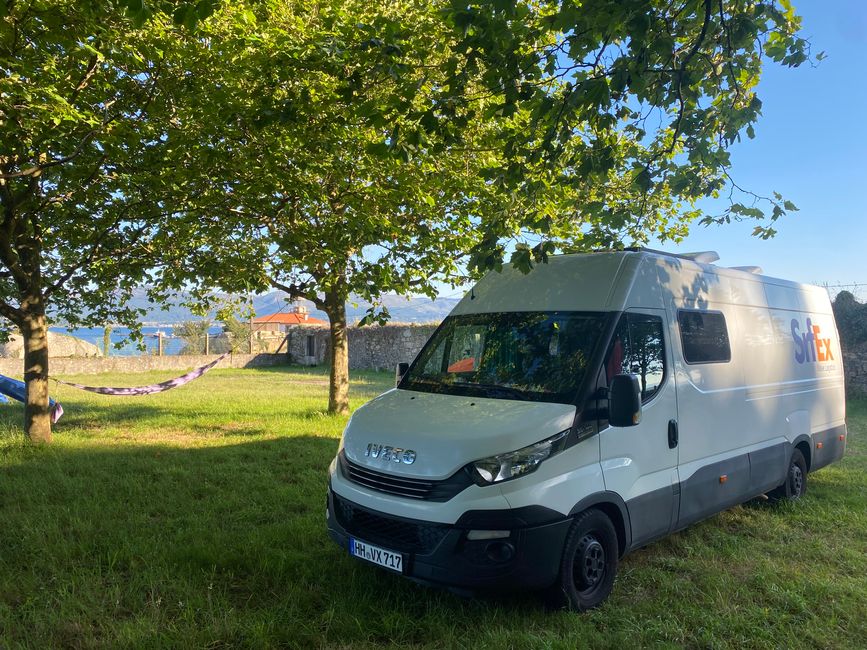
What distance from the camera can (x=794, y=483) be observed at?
6355 mm

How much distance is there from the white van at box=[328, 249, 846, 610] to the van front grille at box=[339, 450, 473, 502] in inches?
0.5

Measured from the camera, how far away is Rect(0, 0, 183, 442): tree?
5875 mm

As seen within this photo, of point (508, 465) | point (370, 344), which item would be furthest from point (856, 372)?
point (370, 344)

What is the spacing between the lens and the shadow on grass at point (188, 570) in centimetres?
358

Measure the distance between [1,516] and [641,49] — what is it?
22.4 feet

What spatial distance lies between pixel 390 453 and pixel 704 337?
2896mm

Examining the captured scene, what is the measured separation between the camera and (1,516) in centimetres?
551

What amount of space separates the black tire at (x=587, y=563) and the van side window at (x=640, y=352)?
948mm

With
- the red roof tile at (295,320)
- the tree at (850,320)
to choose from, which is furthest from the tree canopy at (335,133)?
the red roof tile at (295,320)

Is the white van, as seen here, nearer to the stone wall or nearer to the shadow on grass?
the shadow on grass

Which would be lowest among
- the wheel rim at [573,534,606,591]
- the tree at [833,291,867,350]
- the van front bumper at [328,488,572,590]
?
the wheel rim at [573,534,606,591]

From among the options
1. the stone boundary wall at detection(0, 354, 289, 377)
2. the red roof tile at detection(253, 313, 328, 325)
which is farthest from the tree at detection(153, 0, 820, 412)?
the red roof tile at detection(253, 313, 328, 325)

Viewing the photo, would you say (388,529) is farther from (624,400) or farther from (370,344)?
(370,344)

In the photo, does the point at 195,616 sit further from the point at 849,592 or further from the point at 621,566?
the point at 849,592
